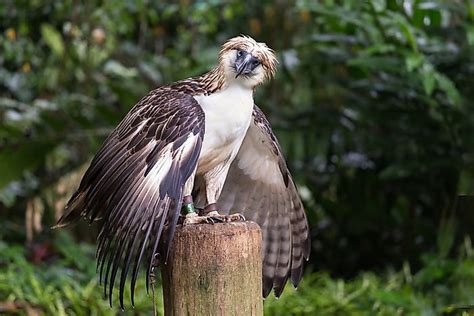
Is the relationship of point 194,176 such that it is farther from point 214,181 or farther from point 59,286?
point 59,286

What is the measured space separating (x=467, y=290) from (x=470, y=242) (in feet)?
2.55

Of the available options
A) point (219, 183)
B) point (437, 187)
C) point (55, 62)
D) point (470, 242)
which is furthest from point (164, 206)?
point (55, 62)

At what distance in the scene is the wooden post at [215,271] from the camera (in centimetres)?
270

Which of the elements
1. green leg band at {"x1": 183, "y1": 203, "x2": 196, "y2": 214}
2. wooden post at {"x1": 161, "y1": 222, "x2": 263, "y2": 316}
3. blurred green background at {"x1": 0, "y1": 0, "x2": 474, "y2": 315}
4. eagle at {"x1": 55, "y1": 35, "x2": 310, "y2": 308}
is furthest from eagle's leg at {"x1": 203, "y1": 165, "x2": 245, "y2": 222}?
blurred green background at {"x1": 0, "y1": 0, "x2": 474, "y2": 315}

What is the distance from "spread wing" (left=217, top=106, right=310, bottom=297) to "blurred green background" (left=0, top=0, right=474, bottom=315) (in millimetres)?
941

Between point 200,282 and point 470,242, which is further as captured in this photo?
point 470,242

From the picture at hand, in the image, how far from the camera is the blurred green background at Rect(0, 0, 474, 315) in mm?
5121

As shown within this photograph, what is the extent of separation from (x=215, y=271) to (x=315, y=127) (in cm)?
359

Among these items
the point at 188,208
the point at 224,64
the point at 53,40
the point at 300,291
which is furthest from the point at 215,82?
the point at 53,40

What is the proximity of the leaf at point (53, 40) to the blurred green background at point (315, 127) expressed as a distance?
2cm

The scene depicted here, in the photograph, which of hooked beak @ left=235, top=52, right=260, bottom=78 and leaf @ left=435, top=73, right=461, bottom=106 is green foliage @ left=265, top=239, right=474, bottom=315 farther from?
hooked beak @ left=235, top=52, right=260, bottom=78

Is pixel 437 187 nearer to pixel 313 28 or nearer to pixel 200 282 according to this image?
pixel 313 28

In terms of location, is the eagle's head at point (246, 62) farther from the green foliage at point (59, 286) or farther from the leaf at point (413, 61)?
the leaf at point (413, 61)

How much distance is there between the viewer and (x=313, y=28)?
6973 millimetres
